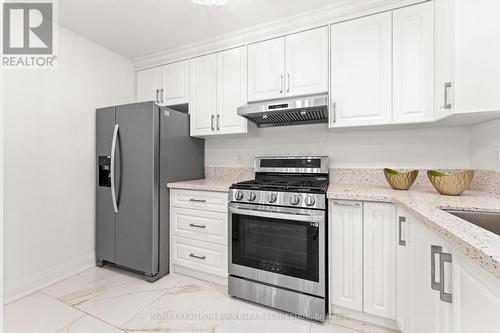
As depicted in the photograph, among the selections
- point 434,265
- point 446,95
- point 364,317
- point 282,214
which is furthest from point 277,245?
point 446,95

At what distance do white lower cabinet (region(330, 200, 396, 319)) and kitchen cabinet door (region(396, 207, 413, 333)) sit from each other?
0.03 m

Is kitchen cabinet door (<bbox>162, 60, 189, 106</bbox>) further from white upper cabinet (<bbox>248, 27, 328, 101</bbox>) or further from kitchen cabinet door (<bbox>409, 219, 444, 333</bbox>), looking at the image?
kitchen cabinet door (<bbox>409, 219, 444, 333</bbox>)

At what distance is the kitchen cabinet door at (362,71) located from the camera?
73.2 inches

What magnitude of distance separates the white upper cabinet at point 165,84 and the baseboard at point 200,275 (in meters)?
1.83

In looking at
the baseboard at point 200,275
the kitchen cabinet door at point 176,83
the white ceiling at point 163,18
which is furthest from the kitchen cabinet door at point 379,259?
the kitchen cabinet door at point 176,83

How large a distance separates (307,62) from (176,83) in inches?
60.4

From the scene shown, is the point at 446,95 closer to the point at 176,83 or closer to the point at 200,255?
the point at 200,255

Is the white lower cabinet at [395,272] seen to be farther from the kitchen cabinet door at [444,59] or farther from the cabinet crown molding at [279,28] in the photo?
the cabinet crown molding at [279,28]

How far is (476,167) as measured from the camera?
1803mm

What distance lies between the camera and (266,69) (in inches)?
89.7

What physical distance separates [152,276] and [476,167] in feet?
9.53

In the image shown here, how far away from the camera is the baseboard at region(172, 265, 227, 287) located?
2.20 m

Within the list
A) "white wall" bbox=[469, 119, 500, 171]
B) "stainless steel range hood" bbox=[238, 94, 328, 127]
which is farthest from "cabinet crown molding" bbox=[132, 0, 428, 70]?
"white wall" bbox=[469, 119, 500, 171]

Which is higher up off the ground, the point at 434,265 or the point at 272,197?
the point at 272,197
